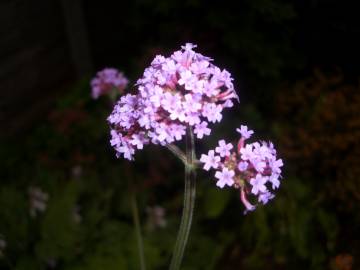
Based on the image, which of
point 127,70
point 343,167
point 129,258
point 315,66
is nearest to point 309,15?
point 315,66

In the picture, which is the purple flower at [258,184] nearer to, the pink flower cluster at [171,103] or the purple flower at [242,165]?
the purple flower at [242,165]

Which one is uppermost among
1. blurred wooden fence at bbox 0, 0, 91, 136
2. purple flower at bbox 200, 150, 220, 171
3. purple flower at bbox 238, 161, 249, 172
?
blurred wooden fence at bbox 0, 0, 91, 136

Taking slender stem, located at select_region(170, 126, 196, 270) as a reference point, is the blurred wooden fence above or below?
above

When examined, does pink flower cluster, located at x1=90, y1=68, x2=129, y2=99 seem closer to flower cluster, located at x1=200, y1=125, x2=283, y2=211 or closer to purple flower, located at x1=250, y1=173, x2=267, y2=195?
flower cluster, located at x1=200, y1=125, x2=283, y2=211

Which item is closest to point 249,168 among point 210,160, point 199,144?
point 210,160

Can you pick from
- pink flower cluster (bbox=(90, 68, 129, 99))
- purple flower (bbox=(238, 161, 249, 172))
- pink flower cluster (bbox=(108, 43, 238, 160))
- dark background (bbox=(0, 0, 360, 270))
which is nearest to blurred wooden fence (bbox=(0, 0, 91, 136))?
dark background (bbox=(0, 0, 360, 270))

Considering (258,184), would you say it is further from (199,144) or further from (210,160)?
(199,144)
